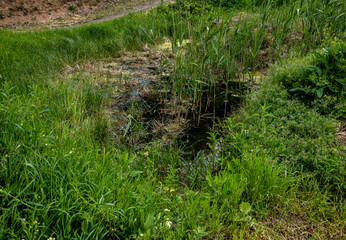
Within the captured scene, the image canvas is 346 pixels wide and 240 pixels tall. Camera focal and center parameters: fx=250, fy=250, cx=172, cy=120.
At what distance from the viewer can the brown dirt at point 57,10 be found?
11.6 m

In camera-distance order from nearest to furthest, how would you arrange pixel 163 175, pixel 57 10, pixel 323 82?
pixel 163 175 → pixel 323 82 → pixel 57 10

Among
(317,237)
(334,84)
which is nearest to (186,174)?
(317,237)

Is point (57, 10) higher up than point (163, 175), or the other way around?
point (57, 10)

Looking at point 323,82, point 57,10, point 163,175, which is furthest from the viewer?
point 57,10

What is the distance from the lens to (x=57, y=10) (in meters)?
13.7

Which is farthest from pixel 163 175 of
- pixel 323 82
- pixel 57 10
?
pixel 57 10

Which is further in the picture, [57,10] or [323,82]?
[57,10]

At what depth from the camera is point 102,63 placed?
5.48 m

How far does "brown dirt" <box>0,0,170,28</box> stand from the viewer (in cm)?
1155

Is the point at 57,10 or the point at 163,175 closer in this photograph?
the point at 163,175

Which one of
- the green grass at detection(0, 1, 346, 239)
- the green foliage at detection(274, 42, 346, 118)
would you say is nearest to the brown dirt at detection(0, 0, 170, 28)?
the green grass at detection(0, 1, 346, 239)

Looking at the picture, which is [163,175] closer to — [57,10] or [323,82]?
[323,82]

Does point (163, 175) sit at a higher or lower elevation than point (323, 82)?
lower

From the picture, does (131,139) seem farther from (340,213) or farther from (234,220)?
(340,213)
